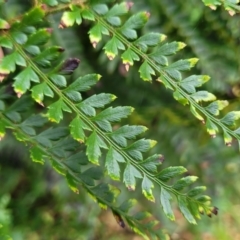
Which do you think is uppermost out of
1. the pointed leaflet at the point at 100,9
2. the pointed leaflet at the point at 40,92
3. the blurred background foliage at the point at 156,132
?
the pointed leaflet at the point at 100,9

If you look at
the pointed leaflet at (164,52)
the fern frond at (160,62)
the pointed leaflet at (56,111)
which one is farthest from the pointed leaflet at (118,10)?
the pointed leaflet at (56,111)

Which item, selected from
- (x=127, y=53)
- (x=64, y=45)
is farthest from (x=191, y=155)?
(x=127, y=53)

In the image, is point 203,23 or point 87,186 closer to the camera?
point 87,186

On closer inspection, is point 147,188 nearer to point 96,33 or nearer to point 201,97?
point 201,97

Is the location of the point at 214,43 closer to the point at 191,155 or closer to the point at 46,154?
the point at 191,155

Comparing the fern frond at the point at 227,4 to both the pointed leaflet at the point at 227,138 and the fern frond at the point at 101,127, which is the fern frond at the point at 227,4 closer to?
the fern frond at the point at 101,127

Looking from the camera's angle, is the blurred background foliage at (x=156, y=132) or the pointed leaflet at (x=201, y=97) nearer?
the pointed leaflet at (x=201, y=97)
